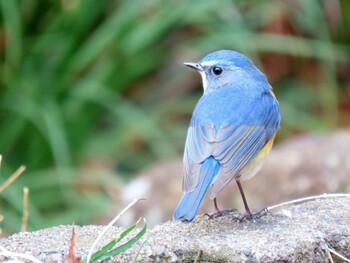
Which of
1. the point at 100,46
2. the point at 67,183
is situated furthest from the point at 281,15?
the point at 67,183

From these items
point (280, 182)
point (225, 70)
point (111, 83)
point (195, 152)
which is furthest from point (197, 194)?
point (111, 83)

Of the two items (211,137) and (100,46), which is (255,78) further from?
(100,46)

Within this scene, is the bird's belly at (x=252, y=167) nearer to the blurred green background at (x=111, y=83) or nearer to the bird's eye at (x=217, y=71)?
the bird's eye at (x=217, y=71)

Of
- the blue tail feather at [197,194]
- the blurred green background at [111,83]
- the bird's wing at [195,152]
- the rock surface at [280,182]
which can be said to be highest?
the blurred green background at [111,83]

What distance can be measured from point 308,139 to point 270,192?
782 mm

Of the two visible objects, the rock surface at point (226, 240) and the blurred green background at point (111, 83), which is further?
the blurred green background at point (111, 83)

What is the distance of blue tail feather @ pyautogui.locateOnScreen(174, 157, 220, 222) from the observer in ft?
11.9

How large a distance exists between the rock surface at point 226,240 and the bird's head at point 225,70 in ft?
3.01

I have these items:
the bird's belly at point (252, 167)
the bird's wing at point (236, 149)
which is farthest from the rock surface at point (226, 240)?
the bird's belly at point (252, 167)

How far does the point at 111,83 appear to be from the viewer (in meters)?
8.38

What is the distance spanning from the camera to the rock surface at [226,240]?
Answer: 3369 mm

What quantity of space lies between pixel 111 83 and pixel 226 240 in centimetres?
498

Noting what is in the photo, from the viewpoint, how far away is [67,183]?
7.93 m

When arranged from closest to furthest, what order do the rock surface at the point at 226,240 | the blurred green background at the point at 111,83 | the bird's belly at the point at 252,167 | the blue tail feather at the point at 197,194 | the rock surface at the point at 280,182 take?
the rock surface at the point at 226,240 < the blue tail feather at the point at 197,194 < the bird's belly at the point at 252,167 < the rock surface at the point at 280,182 < the blurred green background at the point at 111,83
